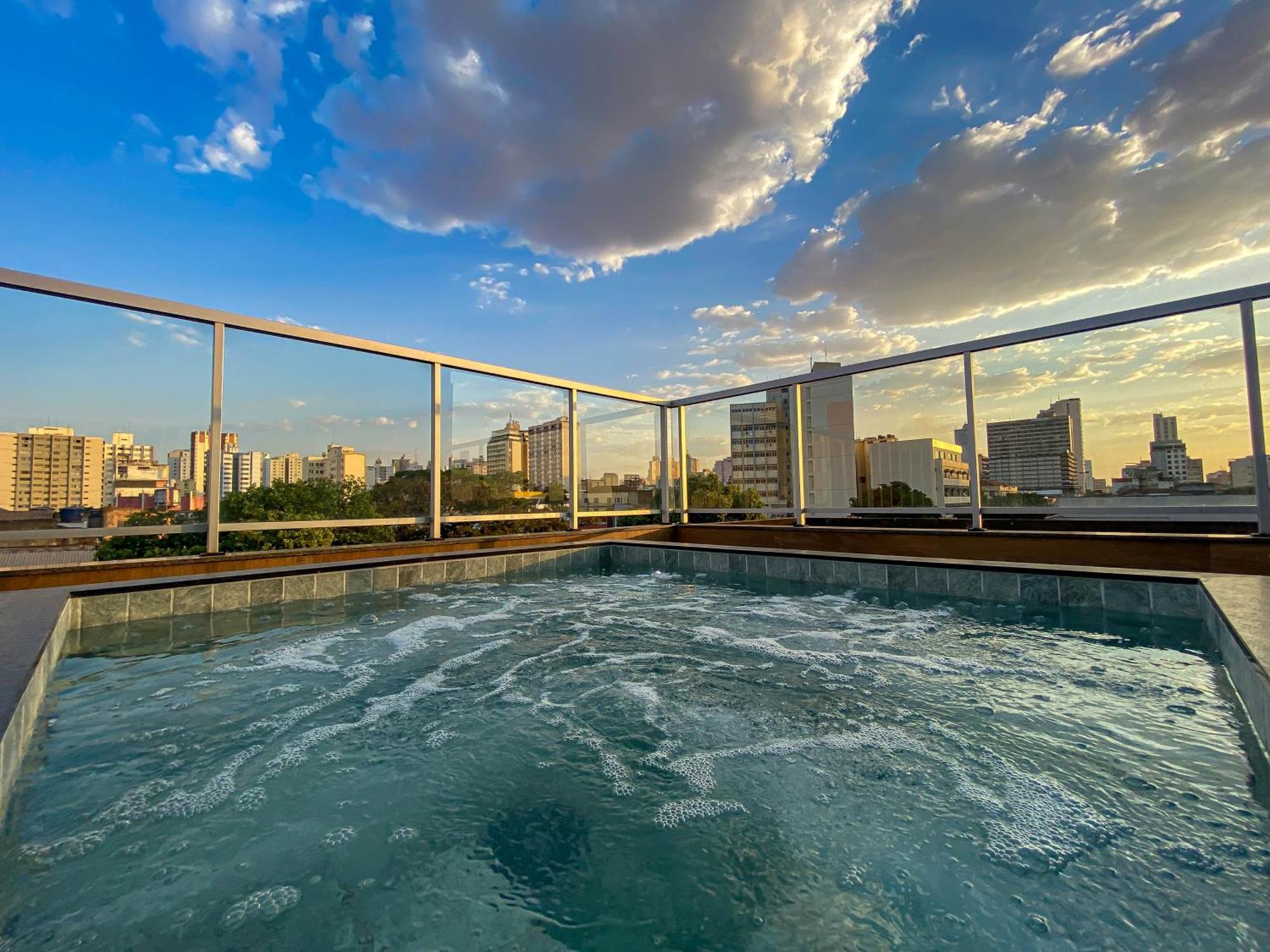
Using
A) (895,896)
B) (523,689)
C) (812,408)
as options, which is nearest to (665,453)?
(812,408)

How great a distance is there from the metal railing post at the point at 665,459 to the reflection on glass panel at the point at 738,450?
0.13 metres

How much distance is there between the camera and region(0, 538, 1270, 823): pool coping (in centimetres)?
179

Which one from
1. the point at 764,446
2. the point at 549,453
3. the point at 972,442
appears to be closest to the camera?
the point at 972,442

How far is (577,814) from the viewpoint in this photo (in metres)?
1.46

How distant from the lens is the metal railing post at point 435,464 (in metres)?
5.53

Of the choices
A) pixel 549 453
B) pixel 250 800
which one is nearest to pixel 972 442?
pixel 549 453

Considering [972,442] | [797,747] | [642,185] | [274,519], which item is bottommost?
[797,747]

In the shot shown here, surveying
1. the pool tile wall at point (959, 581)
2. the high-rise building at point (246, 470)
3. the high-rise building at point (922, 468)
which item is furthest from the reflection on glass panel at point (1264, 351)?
the high-rise building at point (246, 470)

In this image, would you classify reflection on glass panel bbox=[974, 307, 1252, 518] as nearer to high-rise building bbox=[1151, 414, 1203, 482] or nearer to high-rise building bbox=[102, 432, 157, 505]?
high-rise building bbox=[1151, 414, 1203, 482]

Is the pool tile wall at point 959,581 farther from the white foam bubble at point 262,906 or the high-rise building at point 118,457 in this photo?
the high-rise building at point 118,457

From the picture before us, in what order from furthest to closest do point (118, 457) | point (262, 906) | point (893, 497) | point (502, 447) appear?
point (502, 447)
point (893, 497)
point (118, 457)
point (262, 906)

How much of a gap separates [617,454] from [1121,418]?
5.34 m

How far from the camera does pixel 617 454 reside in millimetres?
7617

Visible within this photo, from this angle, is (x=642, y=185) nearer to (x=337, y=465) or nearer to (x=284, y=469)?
(x=337, y=465)
